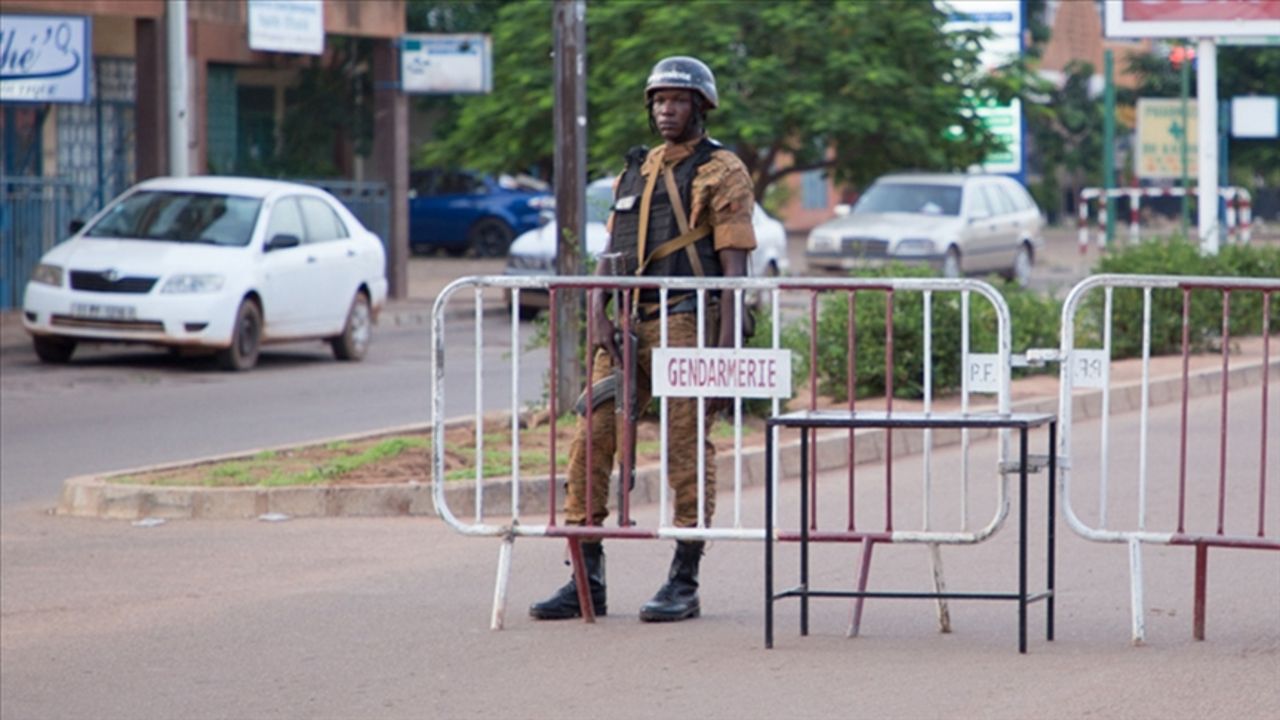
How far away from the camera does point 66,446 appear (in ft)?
43.7

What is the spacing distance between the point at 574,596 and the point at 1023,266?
84.4 ft

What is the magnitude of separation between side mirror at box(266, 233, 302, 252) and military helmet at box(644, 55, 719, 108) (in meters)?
11.5

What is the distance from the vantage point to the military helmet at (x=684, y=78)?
24.9 ft

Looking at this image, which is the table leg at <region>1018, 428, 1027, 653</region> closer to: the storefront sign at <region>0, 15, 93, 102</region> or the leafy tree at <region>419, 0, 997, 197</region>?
the storefront sign at <region>0, 15, 93, 102</region>

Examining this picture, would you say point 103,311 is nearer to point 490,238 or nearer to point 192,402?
point 192,402

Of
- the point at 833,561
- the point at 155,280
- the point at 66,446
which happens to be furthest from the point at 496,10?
the point at 833,561

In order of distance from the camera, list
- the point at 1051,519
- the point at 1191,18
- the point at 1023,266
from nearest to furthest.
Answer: the point at 1051,519
the point at 1191,18
the point at 1023,266

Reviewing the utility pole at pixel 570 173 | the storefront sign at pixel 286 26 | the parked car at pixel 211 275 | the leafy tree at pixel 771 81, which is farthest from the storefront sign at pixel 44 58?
the leafy tree at pixel 771 81

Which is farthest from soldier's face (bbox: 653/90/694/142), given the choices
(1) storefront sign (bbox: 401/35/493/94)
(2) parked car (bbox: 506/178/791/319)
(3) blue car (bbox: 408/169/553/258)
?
(3) blue car (bbox: 408/169/553/258)

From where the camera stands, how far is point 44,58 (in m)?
21.5

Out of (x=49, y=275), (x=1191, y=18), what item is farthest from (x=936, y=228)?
(x=49, y=275)

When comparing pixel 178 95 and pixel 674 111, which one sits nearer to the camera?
pixel 674 111

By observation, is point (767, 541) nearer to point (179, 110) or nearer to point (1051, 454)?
point (1051, 454)

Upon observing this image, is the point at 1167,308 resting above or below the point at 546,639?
above
